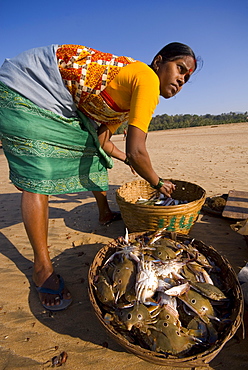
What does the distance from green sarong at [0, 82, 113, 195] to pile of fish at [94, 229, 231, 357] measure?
36.4 inches

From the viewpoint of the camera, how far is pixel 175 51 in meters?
1.87

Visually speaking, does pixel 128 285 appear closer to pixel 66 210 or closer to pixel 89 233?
pixel 89 233

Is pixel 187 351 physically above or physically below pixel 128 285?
below

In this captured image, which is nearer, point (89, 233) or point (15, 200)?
point (89, 233)

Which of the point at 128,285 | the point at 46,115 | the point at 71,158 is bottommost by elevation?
the point at 128,285

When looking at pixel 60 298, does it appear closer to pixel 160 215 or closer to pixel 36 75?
pixel 160 215

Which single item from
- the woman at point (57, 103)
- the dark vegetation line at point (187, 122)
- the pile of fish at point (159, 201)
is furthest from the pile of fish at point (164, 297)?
the dark vegetation line at point (187, 122)

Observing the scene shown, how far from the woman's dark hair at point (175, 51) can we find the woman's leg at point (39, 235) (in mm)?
1578

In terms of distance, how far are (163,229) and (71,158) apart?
46.3 inches

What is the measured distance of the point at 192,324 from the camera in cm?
156

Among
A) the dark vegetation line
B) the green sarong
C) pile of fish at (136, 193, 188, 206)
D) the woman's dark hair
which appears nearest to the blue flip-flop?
the green sarong

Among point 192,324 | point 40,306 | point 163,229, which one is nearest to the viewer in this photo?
point 192,324

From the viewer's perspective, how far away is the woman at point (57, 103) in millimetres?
1841

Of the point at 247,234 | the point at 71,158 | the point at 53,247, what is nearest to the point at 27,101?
the point at 71,158
